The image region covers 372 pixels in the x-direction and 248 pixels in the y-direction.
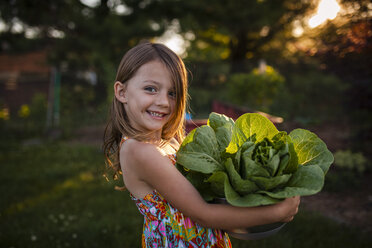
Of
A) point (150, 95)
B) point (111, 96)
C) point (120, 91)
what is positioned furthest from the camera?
point (111, 96)

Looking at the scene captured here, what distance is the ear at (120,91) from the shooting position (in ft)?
5.07

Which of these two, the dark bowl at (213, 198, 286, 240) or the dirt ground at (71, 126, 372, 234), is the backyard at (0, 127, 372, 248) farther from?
the dark bowl at (213, 198, 286, 240)

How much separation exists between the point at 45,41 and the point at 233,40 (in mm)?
10927

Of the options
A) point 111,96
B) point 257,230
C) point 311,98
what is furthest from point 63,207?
point 311,98

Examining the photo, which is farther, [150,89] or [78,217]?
[78,217]

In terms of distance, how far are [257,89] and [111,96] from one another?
3844mm

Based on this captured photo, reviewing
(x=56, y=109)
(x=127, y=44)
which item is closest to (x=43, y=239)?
(x=56, y=109)

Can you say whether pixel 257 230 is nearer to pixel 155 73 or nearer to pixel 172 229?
pixel 172 229

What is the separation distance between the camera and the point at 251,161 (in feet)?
3.45

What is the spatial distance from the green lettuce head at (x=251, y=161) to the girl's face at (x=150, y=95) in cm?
24

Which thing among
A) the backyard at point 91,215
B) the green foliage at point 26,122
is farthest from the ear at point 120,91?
the green foliage at point 26,122

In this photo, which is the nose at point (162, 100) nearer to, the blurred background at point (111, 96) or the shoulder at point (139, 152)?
the shoulder at point (139, 152)

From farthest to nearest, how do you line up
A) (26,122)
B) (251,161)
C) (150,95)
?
(26,122)
(150,95)
(251,161)

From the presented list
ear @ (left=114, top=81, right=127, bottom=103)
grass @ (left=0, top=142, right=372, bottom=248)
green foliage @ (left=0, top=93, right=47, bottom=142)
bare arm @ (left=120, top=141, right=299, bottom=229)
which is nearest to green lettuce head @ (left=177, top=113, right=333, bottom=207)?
bare arm @ (left=120, top=141, right=299, bottom=229)
